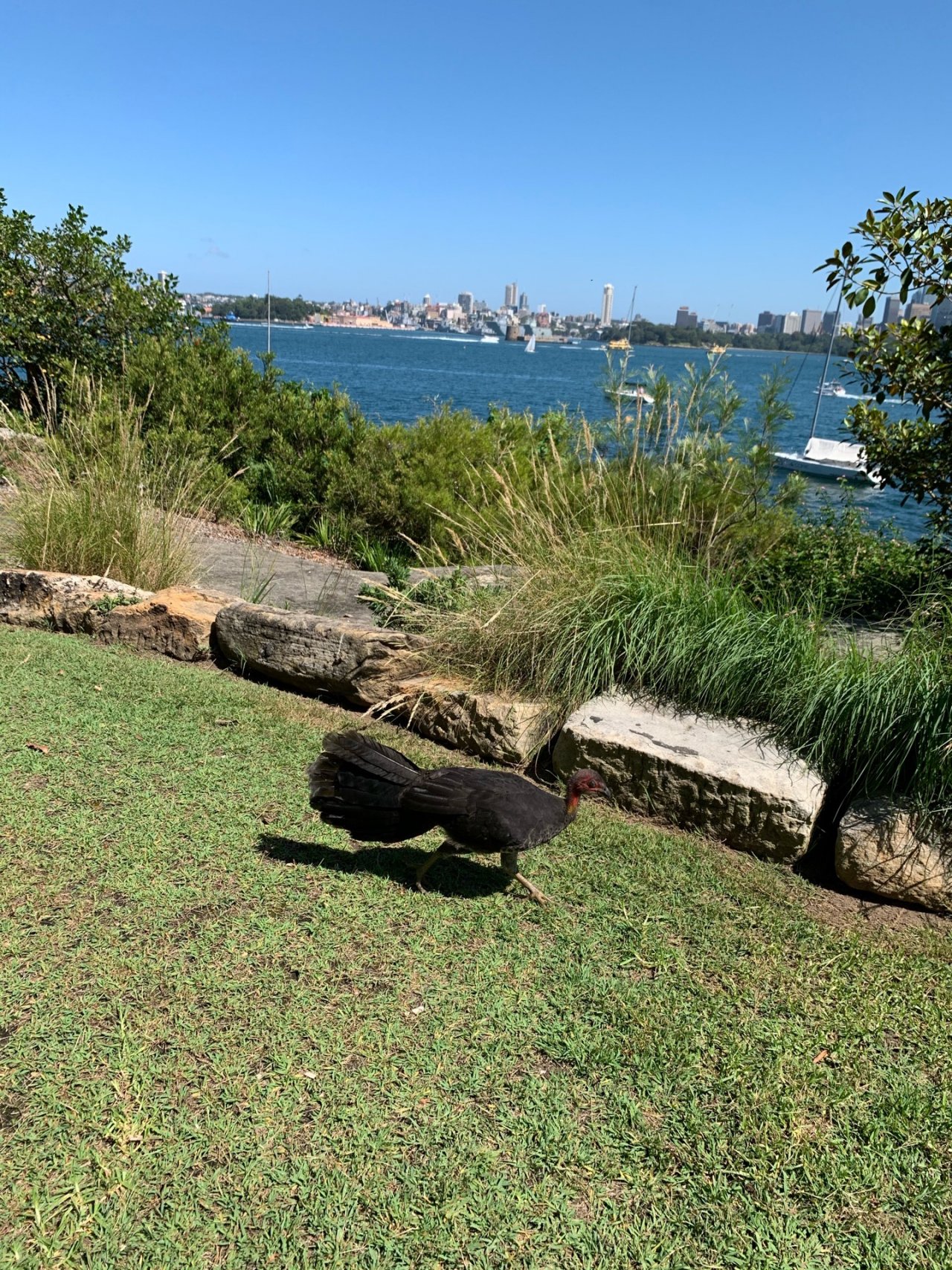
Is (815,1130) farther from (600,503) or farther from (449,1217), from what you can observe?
(600,503)

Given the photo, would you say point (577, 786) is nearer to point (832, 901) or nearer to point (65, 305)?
point (832, 901)

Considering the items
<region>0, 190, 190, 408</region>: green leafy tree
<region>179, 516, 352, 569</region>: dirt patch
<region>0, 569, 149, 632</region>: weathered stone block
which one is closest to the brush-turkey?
<region>0, 569, 149, 632</region>: weathered stone block

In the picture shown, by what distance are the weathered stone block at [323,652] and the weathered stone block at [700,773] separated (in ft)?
4.38

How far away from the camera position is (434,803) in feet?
11.2

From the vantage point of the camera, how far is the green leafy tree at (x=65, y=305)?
35.8ft

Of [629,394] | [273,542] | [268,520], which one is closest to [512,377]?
[268,520]

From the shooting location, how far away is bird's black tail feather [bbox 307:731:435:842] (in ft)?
11.3

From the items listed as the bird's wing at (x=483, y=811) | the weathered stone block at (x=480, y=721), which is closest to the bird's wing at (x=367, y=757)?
the bird's wing at (x=483, y=811)

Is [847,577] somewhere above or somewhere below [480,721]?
above

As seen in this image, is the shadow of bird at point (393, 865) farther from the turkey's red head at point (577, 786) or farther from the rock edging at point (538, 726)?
the rock edging at point (538, 726)

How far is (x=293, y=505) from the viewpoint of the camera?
10320mm

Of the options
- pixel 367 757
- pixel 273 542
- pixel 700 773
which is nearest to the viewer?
pixel 367 757

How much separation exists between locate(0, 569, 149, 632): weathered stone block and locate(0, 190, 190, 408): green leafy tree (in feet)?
16.8

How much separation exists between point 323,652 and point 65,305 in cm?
840
